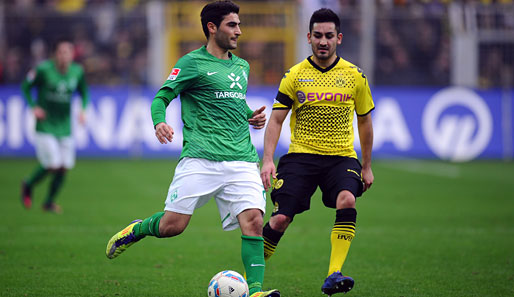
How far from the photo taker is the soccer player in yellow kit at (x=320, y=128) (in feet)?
18.9

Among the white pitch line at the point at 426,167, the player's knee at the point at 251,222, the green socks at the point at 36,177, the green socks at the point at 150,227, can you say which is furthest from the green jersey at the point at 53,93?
the white pitch line at the point at 426,167

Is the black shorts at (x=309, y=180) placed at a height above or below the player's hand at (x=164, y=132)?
below

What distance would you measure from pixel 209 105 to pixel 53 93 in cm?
606

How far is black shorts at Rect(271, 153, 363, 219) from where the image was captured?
226 inches

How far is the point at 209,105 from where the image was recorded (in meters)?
5.43

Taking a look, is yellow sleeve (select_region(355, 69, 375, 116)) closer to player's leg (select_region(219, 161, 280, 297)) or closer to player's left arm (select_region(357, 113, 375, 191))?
player's left arm (select_region(357, 113, 375, 191))

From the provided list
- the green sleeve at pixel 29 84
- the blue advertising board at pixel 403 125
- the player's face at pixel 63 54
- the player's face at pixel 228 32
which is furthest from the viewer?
the blue advertising board at pixel 403 125

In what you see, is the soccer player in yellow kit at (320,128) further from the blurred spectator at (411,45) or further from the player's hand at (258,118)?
the blurred spectator at (411,45)

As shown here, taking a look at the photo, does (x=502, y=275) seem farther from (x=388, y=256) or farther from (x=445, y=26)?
(x=445, y=26)

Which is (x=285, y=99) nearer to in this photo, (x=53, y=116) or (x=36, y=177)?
(x=53, y=116)

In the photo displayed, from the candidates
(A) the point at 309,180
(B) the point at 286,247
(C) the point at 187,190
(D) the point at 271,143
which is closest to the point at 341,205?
(A) the point at 309,180

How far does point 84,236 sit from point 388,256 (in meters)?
3.46

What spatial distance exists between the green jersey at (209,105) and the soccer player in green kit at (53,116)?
5679 mm

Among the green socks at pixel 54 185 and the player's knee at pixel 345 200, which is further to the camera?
the green socks at pixel 54 185
